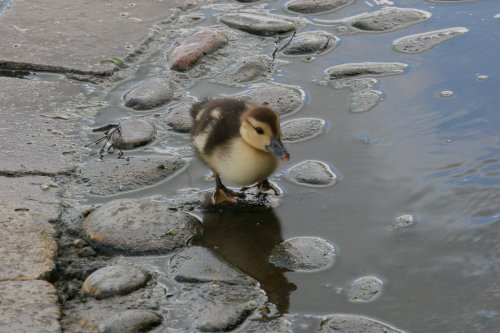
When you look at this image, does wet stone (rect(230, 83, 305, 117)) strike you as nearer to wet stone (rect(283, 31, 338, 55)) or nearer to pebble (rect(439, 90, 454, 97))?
wet stone (rect(283, 31, 338, 55))

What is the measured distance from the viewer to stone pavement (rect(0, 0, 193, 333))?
13.5 feet

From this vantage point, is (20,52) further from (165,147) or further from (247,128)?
(247,128)

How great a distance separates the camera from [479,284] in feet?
13.3

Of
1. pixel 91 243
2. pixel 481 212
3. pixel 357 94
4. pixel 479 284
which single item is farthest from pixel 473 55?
pixel 91 243

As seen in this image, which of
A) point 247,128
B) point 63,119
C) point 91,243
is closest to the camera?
point 91,243

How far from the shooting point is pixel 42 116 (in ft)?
19.2

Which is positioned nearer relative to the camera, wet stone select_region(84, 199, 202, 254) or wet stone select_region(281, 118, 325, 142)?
wet stone select_region(84, 199, 202, 254)

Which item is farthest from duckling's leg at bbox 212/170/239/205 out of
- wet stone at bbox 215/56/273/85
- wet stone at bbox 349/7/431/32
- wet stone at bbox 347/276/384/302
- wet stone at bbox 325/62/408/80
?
wet stone at bbox 349/7/431/32

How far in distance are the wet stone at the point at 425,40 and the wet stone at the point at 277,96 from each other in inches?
38.7

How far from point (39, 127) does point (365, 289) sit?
2.56m

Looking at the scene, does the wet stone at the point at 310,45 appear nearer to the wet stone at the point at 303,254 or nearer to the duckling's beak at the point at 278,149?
the duckling's beak at the point at 278,149

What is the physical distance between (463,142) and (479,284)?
4.57 feet

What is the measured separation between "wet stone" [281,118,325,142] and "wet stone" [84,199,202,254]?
1.04 m

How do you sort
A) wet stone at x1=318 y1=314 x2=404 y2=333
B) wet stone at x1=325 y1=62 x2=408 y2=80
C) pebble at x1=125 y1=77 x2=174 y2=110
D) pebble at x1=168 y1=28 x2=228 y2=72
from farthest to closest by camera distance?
pebble at x1=168 y1=28 x2=228 y2=72 < wet stone at x1=325 y1=62 x2=408 y2=80 < pebble at x1=125 y1=77 x2=174 y2=110 < wet stone at x1=318 y1=314 x2=404 y2=333
